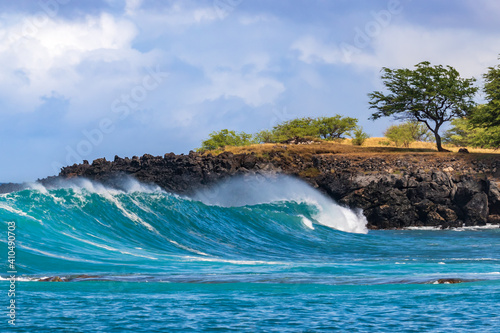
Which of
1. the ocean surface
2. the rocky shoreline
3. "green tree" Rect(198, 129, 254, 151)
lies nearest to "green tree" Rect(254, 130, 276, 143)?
"green tree" Rect(198, 129, 254, 151)

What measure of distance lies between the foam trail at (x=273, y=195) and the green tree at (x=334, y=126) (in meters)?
44.1

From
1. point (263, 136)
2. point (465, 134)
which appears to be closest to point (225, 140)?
point (263, 136)

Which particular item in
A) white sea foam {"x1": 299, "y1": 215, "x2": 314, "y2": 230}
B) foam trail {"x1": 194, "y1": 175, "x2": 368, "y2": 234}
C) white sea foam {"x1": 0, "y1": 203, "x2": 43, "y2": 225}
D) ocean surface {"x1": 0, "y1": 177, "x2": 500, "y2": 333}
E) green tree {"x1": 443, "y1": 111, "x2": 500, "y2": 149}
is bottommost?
ocean surface {"x1": 0, "y1": 177, "x2": 500, "y2": 333}

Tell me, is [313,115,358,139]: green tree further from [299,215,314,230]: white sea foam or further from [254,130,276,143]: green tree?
[299,215,314,230]: white sea foam

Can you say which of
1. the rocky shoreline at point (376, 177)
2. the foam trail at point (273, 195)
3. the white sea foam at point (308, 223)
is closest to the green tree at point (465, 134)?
the rocky shoreline at point (376, 177)

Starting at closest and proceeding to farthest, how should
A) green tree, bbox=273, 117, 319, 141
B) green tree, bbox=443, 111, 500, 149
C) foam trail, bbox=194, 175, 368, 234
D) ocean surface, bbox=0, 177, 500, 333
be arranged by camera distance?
ocean surface, bbox=0, 177, 500, 333, foam trail, bbox=194, 175, 368, 234, green tree, bbox=443, 111, 500, 149, green tree, bbox=273, 117, 319, 141

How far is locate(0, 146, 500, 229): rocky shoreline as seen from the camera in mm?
43594

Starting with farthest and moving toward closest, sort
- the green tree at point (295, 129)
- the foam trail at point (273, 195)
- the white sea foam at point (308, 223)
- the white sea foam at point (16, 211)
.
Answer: the green tree at point (295, 129)
the foam trail at point (273, 195)
the white sea foam at point (308, 223)
the white sea foam at point (16, 211)

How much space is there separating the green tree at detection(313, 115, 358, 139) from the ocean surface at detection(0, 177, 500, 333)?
5958cm

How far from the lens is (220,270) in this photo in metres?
17.8

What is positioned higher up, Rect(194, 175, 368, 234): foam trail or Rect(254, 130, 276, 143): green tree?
Rect(254, 130, 276, 143): green tree

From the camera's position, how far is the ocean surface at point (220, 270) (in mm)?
10469

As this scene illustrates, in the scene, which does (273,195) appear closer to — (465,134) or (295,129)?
(295,129)

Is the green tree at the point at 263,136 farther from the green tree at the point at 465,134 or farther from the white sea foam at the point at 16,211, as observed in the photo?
the white sea foam at the point at 16,211
